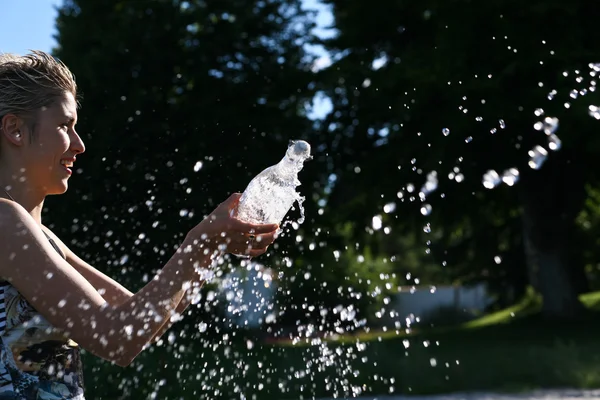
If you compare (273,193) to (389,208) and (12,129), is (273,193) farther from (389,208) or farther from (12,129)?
(389,208)

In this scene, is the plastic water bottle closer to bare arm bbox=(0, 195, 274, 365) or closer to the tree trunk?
bare arm bbox=(0, 195, 274, 365)

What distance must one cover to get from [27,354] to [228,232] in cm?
58

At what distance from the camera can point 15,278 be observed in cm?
198

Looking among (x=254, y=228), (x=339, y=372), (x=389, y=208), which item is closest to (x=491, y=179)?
(x=389, y=208)

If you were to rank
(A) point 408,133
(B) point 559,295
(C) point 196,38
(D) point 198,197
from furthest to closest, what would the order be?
(B) point 559,295, (C) point 196,38, (A) point 408,133, (D) point 198,197

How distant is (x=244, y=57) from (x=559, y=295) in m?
9.01

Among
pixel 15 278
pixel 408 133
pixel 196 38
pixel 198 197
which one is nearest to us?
pixel 15 278

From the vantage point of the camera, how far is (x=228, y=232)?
7.18 feet

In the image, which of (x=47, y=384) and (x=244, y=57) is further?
(x=244, y=57)

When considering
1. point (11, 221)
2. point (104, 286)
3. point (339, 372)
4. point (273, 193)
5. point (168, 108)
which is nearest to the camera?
point (11, 221)

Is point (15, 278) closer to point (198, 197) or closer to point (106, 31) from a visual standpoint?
point (198, 197)

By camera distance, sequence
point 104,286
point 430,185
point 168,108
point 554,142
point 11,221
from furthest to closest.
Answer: point 430,185, point 168,108, point 554,142, point 104,286, point 11,221

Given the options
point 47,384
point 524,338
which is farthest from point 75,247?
point 47,384

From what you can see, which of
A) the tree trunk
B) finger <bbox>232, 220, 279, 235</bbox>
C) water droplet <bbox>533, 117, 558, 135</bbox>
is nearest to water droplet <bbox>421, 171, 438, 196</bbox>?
water droplet <bbox>533, 117, 558, 135</bbox>
